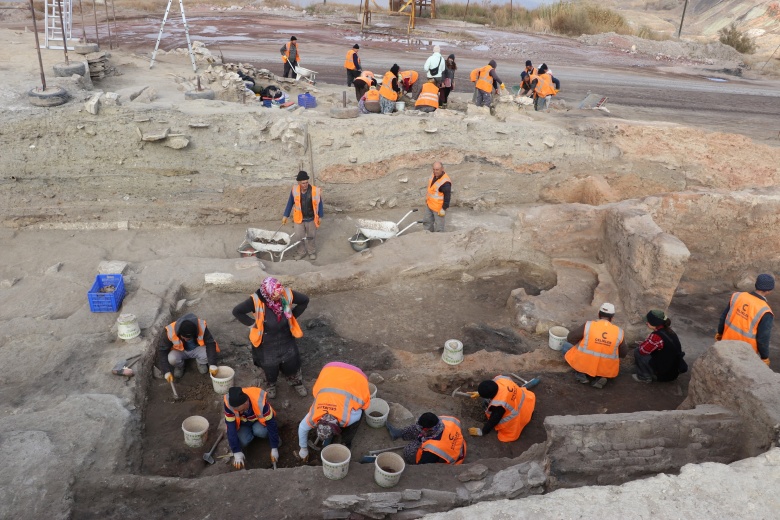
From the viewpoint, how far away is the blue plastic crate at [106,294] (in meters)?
7.38

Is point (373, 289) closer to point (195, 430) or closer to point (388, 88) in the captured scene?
point (195, 430)

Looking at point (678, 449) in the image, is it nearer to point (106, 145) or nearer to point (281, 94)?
point (106, 145)

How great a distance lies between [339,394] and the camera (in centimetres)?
540

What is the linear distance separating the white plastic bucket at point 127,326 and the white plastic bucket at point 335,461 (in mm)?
3149

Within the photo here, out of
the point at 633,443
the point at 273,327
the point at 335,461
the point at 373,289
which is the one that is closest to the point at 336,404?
the point at 335,461

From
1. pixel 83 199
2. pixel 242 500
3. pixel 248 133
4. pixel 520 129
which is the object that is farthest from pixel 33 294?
pixel 520 129

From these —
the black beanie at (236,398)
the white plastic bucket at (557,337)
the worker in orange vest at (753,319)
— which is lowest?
the white plastic bucket at (557,337)

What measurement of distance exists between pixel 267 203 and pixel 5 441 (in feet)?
20.7

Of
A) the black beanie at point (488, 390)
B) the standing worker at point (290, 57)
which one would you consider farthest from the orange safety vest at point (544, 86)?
the black beanie at point (488, 390)

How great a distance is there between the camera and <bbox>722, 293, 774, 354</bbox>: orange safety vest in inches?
264

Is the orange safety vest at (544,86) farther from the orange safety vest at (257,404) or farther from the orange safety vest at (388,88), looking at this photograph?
the orange safety vest at (257,404)

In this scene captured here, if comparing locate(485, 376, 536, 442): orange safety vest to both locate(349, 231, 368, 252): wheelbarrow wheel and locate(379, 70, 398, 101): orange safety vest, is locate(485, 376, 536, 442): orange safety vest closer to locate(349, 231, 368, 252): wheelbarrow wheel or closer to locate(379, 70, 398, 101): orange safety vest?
locate(349, 231, 368, 252): wheelbarrow wheel

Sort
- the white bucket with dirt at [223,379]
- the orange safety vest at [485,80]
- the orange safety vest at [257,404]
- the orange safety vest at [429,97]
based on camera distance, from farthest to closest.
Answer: the orange safety vest at [485,80], the orange safety vest at [429,97], the white bucket with dirt at [223,379], the orange safety vest at [257,404]

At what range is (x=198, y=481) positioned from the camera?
5.04 metres
